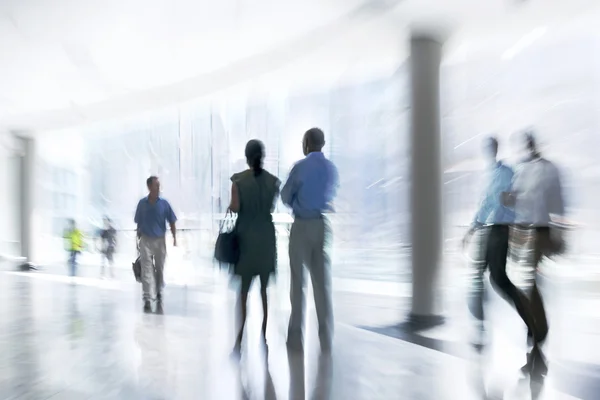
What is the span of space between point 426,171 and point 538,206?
1617 mm

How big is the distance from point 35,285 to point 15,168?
528 centimetres

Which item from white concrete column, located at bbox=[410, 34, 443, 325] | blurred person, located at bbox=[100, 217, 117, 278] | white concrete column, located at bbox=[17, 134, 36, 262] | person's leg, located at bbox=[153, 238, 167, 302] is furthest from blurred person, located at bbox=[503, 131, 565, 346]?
white concrete column, located at bbox=[17, 134, 36, 262]

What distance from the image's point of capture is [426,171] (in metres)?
4.20

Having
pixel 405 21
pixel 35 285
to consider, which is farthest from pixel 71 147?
pixel 405 21

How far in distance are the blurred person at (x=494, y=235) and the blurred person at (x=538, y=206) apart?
98mm

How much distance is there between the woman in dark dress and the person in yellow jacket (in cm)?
727

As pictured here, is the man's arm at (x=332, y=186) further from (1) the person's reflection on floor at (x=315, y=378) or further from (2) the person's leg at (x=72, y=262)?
(2) the person's leg at (x=72, y=262)

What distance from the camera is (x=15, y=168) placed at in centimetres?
1213

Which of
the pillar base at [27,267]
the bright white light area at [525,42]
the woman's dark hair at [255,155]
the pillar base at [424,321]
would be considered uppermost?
the bright white light area at [525,42]

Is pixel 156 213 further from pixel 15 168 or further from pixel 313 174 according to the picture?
pixel 15 168

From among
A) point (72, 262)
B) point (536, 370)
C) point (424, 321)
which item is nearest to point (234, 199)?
point (536, 370)

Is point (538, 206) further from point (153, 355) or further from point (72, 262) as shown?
point (72, 262)

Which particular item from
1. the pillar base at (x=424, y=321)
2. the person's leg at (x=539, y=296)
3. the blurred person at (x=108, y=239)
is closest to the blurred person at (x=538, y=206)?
the person's leg at (x=539, y=296)

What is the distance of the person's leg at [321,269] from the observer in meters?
2.89
